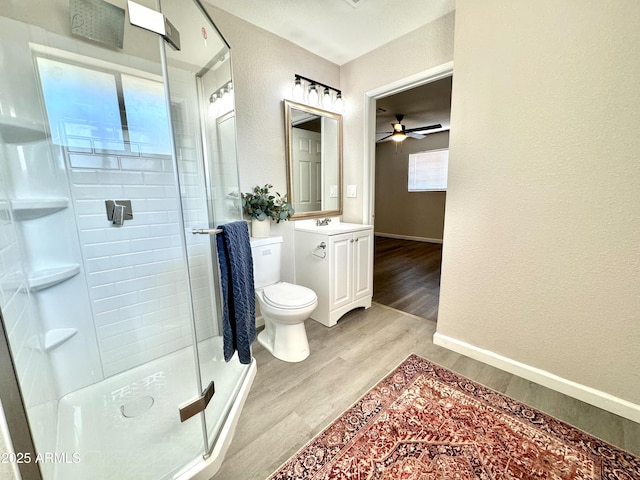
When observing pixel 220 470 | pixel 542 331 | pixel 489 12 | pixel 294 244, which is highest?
pixel 489 12

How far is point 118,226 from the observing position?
153cm

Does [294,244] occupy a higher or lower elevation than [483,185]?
lower

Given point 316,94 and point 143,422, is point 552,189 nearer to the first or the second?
point 316,94

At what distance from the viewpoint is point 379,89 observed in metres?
2.33

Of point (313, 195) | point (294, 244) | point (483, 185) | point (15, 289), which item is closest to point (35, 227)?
point (15, 289)

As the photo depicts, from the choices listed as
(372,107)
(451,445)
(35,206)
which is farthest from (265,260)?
(372,107)

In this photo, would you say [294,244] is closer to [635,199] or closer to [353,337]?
[353,337]

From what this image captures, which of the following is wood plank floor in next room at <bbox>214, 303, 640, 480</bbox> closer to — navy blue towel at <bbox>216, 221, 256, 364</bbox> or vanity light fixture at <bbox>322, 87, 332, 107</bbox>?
navy blue towel at <bbox>216, 221, 256, 364</bbox>

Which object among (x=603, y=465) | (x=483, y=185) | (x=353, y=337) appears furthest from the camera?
(x=353, y=337)

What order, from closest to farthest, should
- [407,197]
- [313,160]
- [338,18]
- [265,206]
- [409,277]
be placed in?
[338,18] → [265,206] → [313,160] → [409,277] → [407,197]

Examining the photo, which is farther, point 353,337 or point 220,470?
point 353,337

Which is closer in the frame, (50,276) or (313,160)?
(50,276)

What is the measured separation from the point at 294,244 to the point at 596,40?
2.12 metres

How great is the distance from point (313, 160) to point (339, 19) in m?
1.05
